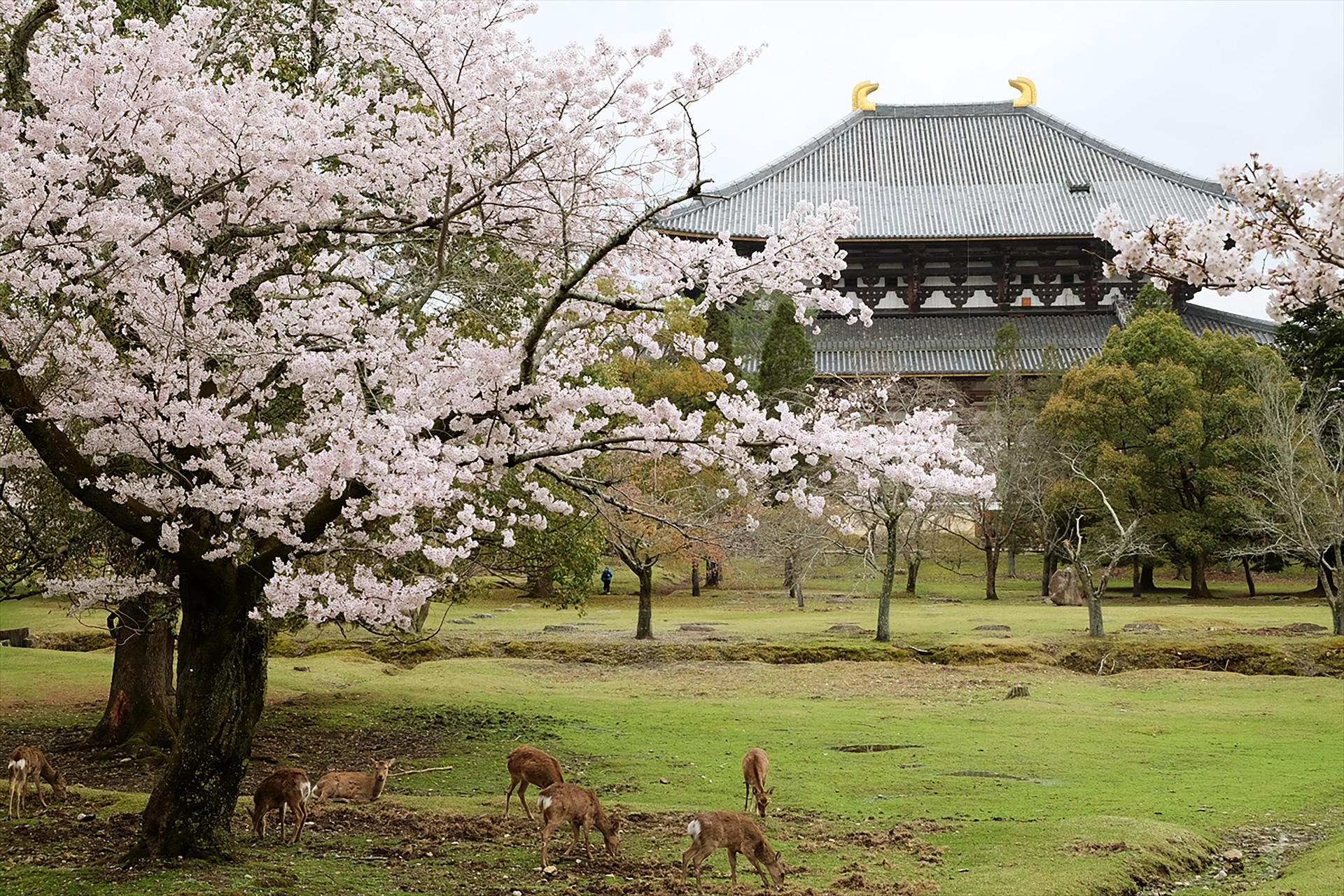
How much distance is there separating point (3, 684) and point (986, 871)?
16728 mm

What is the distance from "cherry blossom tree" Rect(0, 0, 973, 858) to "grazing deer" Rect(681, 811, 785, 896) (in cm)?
234

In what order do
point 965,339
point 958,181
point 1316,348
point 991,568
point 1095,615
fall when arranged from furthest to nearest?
point 958,181 → point 965,339 → point 991,568 → point 1316,348 → point 1095,615

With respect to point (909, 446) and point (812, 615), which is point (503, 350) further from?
point (812, 615)

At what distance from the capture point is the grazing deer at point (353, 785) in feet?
31.7

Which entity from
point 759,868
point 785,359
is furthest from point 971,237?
point 759,868

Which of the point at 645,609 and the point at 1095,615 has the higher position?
the point at 1095,615

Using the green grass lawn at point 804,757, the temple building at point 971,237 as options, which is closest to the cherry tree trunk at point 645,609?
the green grass lawn at point 804,757

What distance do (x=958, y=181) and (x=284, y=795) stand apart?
45536mm

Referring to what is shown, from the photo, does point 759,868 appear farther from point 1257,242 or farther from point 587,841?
point 1257,242

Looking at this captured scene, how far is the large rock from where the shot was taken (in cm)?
3219

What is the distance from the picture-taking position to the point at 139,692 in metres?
14.0

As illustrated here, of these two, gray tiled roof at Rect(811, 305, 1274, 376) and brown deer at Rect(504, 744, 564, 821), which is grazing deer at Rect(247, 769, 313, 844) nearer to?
brown deer at Rect(504, 744, 564, 821)

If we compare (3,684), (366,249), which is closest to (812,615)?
(3,684)

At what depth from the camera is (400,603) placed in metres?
7.34
